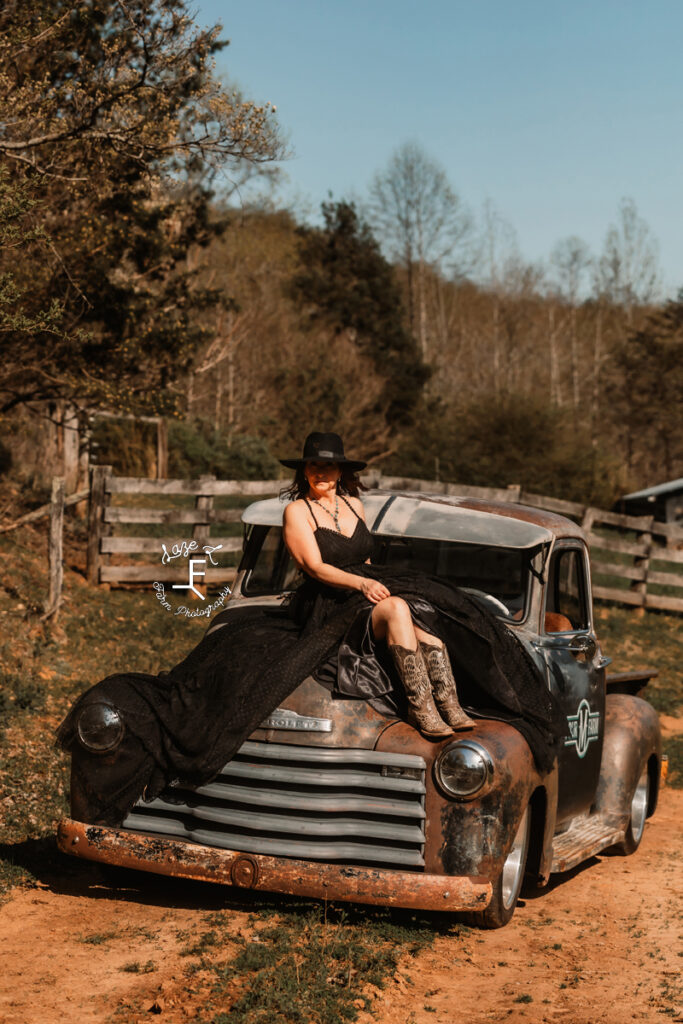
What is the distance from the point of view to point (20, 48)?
10875 millimetres

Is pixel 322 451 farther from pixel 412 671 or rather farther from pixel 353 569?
pixel 412 671

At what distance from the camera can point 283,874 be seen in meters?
4.95

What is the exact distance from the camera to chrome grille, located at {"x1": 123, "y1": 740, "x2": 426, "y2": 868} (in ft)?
16.5

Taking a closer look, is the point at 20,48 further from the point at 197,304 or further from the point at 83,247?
the point at 197,304

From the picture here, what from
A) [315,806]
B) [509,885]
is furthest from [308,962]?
[509,885]

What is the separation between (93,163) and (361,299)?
34.1 metres

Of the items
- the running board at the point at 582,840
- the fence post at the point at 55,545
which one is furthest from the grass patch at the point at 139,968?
the fence post at the point at 55,545

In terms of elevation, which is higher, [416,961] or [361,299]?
[361,299]

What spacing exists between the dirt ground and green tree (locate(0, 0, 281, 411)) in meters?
6.09

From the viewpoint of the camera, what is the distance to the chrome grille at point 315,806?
502 centimetres

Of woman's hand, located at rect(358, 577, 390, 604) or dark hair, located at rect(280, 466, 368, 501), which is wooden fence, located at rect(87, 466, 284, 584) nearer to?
dark hair, located at rect(280, 466, 368, 501)

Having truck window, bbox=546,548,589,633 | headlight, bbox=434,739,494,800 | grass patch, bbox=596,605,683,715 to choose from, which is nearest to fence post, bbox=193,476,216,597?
grass patch, bbox=596,605,683,715

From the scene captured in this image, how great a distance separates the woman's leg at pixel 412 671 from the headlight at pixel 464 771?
0.15 metres

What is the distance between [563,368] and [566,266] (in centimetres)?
626
